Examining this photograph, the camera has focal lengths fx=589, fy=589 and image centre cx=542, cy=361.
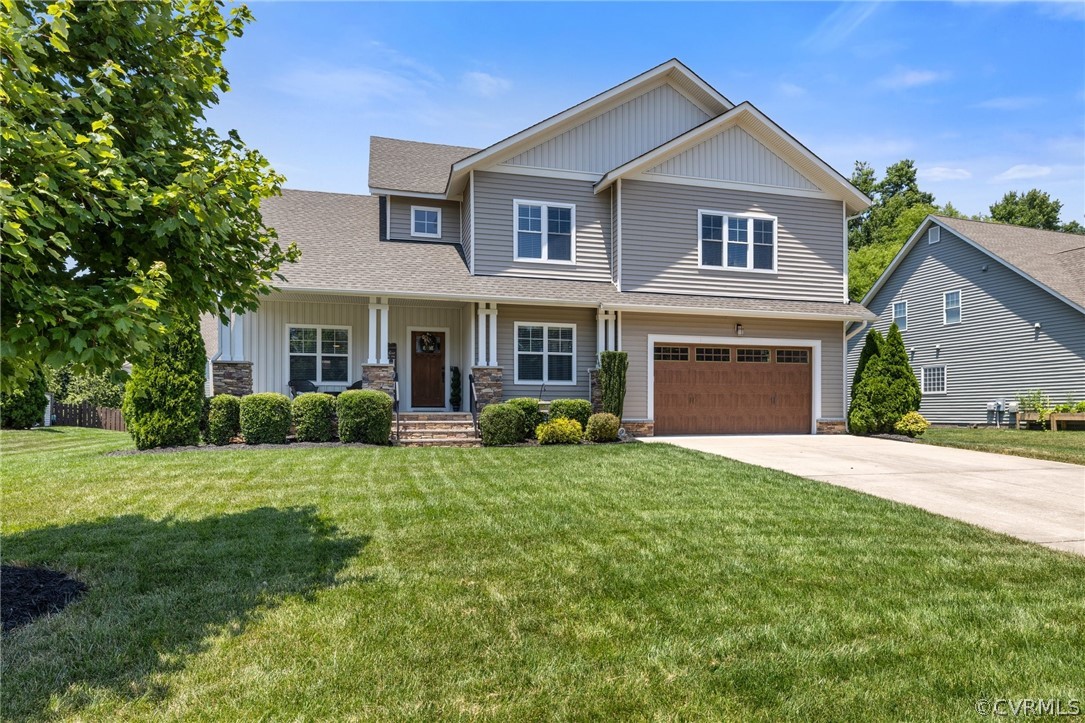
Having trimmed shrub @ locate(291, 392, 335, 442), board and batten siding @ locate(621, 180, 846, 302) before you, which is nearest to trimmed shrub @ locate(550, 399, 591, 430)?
board and batten siding @ locate(621, 180, 846, 302)

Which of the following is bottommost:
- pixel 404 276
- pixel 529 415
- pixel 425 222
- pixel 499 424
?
pixel 499 424

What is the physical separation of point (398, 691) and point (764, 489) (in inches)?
233

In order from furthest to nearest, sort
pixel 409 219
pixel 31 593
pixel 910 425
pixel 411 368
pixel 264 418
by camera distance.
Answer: pixel 409 219, pixel 411 368, pixel 910 425, pixel 264 418, pixel 31 593

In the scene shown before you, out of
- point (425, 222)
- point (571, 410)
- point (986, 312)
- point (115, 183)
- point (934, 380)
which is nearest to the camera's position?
point (115, 183)

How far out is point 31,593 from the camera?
3.86 meters

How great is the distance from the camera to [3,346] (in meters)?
2.74

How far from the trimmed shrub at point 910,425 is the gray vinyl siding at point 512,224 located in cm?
822

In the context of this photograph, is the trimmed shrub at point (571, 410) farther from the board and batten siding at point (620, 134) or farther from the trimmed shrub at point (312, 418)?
the board and batten siding at point (620, 134)

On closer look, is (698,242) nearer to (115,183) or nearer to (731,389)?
(731,389)

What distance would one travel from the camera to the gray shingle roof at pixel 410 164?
52.6 feet

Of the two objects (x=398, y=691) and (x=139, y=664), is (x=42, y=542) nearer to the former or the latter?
(x=139, y=664)

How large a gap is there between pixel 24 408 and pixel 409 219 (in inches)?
472

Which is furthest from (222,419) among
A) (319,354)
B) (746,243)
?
(746,243)

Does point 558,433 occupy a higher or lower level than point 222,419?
lower
